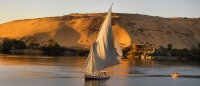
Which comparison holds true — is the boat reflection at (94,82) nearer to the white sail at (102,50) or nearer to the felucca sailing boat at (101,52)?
the felucca sailing boat at (101,52)

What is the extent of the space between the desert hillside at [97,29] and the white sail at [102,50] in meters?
59.9

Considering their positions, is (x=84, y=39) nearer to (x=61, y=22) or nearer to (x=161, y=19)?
(x=61, y=22)

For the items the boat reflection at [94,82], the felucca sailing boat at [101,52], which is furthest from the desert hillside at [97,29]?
the boat reflection at [94,82]

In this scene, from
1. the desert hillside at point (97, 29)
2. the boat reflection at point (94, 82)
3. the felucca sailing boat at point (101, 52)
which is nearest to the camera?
the boat reflection at point (94, 82)

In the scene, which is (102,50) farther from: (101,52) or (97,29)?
(97,29)

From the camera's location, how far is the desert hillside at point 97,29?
10188cm

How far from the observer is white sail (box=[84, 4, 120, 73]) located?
3166 centimetres

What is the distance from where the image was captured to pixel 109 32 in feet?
104

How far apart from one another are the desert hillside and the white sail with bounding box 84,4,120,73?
59920 millimetres

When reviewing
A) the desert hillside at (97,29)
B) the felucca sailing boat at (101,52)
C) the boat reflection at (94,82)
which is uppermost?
the desert hillside at (97,29)

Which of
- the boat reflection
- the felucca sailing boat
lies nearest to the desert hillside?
the felucca sailing boat

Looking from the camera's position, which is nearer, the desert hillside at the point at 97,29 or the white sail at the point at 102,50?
the white sail at the point at 102,50

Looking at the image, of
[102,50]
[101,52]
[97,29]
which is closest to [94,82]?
[101,52]

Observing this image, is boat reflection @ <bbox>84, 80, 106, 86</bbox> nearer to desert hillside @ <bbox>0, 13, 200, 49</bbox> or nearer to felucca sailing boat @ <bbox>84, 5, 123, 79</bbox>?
felucca sailing boat @ <bbox>84, 5, 123, 79</bbox>
